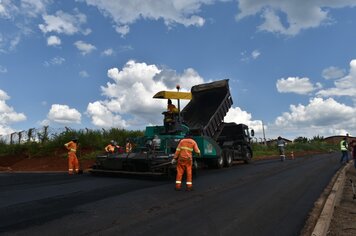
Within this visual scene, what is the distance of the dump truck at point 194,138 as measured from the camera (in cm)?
1289

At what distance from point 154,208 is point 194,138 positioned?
8.80m

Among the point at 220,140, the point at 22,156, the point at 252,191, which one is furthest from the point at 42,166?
the point at 252,191

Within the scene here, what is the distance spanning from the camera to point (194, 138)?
16.1 metres

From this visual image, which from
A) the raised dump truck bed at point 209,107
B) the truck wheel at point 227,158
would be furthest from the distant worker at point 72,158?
the truck wheel at point 227,158

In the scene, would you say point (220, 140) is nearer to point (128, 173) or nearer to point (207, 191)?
point (128, 173)

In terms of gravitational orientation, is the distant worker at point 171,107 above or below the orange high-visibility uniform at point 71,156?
above

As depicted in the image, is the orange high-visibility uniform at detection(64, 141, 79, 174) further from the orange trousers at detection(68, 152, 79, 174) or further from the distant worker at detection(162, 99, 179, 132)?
the distant worker at detection(162, 99, 179, 132)

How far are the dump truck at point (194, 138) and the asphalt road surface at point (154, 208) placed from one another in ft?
4.82

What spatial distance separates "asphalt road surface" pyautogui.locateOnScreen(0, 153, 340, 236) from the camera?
593 cm

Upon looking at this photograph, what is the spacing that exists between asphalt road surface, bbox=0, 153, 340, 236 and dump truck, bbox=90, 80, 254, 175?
4.82ft

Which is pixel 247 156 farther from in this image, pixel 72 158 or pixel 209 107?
pixel 72 158

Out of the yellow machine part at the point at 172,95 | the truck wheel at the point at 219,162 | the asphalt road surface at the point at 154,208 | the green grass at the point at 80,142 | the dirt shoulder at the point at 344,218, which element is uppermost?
the yellow machine part at the point at 172,95

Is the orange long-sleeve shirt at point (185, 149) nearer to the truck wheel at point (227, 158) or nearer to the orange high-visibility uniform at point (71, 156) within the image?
the orange high-visibility uniform at point (71, 156)

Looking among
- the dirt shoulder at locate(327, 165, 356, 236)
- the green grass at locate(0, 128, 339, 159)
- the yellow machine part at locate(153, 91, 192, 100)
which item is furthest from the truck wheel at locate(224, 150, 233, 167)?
the dirt shoulder at locate(327, 165, 356, 236)
